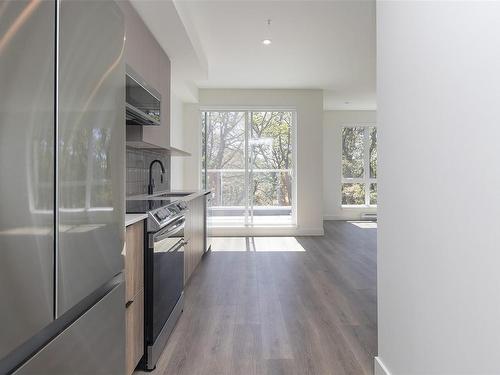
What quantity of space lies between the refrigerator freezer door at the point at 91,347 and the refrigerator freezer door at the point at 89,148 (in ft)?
0.28

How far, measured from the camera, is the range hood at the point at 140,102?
2340mm

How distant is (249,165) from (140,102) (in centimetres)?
384

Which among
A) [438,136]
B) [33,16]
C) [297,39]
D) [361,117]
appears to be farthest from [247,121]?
[33,16]

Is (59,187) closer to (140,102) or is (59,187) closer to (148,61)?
(140,102)

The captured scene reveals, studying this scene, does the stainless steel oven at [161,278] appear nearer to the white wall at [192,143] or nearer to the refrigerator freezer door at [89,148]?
the refrigerator freezer door at [89,148]

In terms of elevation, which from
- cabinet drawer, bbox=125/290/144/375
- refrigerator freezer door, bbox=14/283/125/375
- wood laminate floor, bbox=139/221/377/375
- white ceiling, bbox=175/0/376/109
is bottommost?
wood laminate floor, bbox=139/221/377/375

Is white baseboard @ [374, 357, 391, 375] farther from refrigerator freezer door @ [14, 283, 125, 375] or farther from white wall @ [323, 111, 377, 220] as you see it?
white wall @ [323, 111, 377, 220]

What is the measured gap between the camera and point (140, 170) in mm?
3654

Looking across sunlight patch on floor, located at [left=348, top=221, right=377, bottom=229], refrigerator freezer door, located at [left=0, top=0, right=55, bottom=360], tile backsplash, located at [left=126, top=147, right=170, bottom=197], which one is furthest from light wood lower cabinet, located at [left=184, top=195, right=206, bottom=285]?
sunlight patch on floor, located at [left=348, top=221, right=377, bottom=229]

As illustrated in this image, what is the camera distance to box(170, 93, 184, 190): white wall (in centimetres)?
554

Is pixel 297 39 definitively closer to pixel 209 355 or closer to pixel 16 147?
pixel 209 355

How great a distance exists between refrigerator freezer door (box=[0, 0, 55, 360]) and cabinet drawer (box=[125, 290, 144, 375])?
0.87 m

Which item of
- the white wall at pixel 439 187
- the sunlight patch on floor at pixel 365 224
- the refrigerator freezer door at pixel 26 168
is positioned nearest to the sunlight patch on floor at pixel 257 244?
the sunlight patch on floor at pixel 365 224

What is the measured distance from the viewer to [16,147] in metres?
0.69
